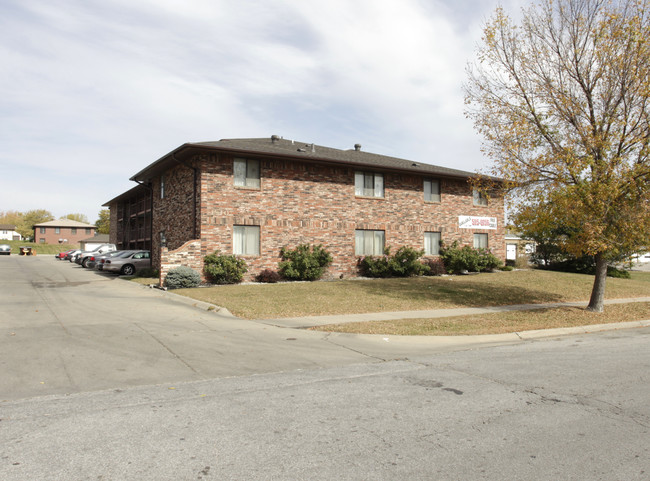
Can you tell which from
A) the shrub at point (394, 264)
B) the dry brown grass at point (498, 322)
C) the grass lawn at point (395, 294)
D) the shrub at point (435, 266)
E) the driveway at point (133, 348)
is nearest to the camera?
the driveway at point (133, 348)

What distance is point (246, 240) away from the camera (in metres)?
21.4

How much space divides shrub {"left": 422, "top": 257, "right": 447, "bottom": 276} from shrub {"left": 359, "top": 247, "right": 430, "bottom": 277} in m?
0.76

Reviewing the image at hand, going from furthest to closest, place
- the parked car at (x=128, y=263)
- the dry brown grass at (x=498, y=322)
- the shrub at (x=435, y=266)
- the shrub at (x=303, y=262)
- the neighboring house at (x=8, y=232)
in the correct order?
the neighboring house at (x=8, y=232) < the parked car at (x=128, y=263) < the shrub at (x=435, y=266) < the shrub at (x=303, y=262) < the dry brown grass at (x=498, y=322)

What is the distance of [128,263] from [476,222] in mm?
20369

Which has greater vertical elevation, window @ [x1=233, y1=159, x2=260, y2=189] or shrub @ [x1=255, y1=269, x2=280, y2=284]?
window @ [x1=233, y1=159, x2=260, y2=189]

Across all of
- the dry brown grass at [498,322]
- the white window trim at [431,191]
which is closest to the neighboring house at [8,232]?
the white window trim at [431,191]

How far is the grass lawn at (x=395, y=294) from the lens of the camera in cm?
1377

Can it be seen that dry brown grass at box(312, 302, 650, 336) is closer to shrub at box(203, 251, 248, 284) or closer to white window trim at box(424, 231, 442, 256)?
shrub at box(203, 251, 248, 284)

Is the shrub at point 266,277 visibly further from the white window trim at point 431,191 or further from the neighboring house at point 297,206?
the white window trim at point 431,191

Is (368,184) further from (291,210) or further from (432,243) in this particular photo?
(432,243)

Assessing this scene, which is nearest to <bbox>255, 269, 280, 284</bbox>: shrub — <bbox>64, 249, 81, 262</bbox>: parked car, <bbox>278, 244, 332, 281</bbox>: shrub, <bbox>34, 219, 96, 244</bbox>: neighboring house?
<bbox>278, 244, 332, 281</bbox>: shrub

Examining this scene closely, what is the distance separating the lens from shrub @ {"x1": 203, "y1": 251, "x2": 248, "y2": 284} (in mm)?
19917

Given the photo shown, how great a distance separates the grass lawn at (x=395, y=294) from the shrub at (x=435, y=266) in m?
2.02

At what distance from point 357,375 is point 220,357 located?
2.41 metres
